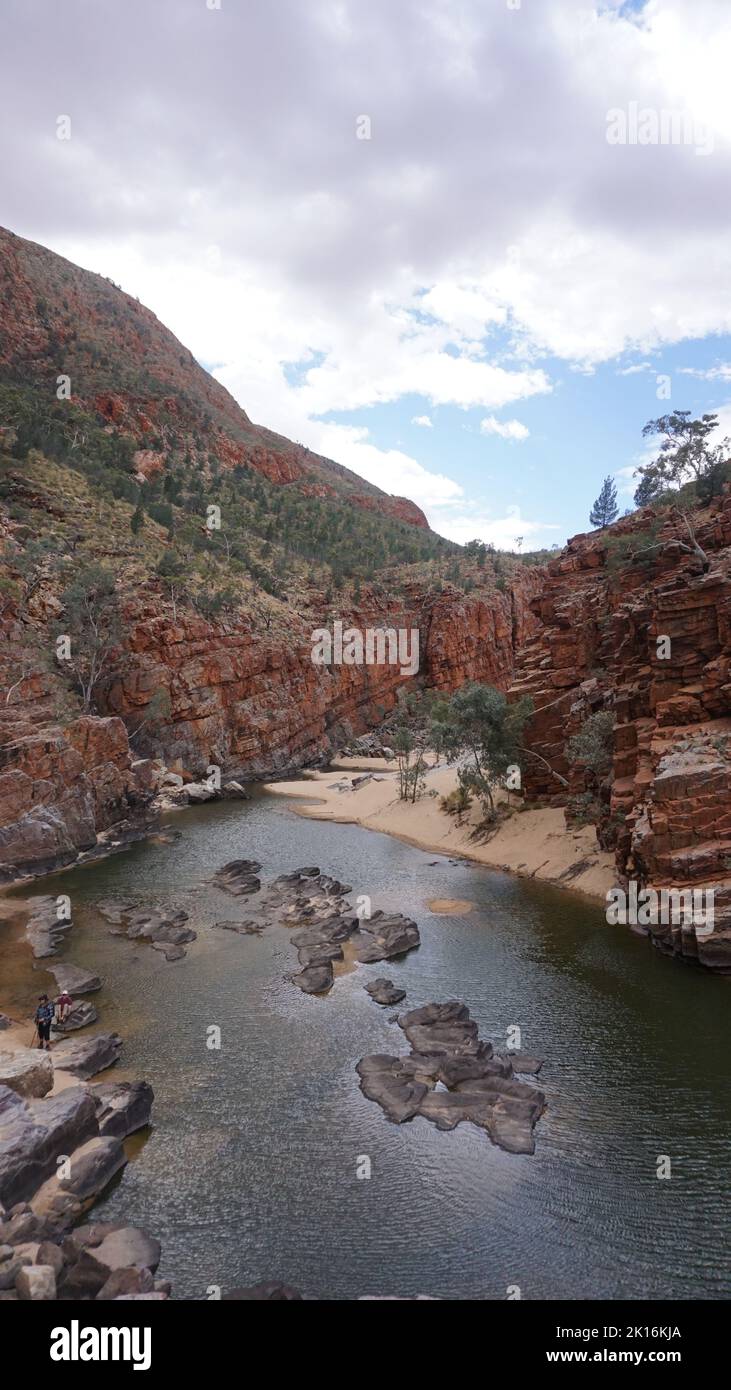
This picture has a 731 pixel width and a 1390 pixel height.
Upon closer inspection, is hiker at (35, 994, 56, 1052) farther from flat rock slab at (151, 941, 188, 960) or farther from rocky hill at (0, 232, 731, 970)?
rocky hill at (0, 232, 731, 970)

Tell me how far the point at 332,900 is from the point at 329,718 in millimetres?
48329

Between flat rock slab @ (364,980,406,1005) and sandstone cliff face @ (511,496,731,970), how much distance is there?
925 centimetres

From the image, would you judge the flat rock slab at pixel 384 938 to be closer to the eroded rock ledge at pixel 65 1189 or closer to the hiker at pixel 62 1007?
the hiker at pixel 62 1007

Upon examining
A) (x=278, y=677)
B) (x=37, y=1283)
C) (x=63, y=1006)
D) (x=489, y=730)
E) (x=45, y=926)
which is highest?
(x=278, y=677)

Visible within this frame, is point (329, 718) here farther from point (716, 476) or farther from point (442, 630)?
point (716, 476)

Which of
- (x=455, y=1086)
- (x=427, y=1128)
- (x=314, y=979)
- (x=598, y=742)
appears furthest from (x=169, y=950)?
(x=598, y=742)

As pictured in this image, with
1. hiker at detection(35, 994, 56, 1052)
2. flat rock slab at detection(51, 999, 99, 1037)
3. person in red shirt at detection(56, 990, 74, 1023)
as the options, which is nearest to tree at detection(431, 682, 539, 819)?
flat rock slab at detection(51, 999, 99, 1037)

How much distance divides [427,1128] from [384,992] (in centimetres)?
664

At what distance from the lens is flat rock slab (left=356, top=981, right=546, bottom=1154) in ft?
48.2

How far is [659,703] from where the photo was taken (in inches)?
1102

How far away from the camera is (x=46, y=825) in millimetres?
36000

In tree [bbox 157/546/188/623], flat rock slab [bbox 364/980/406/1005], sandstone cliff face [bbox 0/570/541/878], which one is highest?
tree [bbox 157/546/188/623]

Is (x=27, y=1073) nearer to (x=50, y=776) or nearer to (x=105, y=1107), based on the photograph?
(x=105, y=1107)
